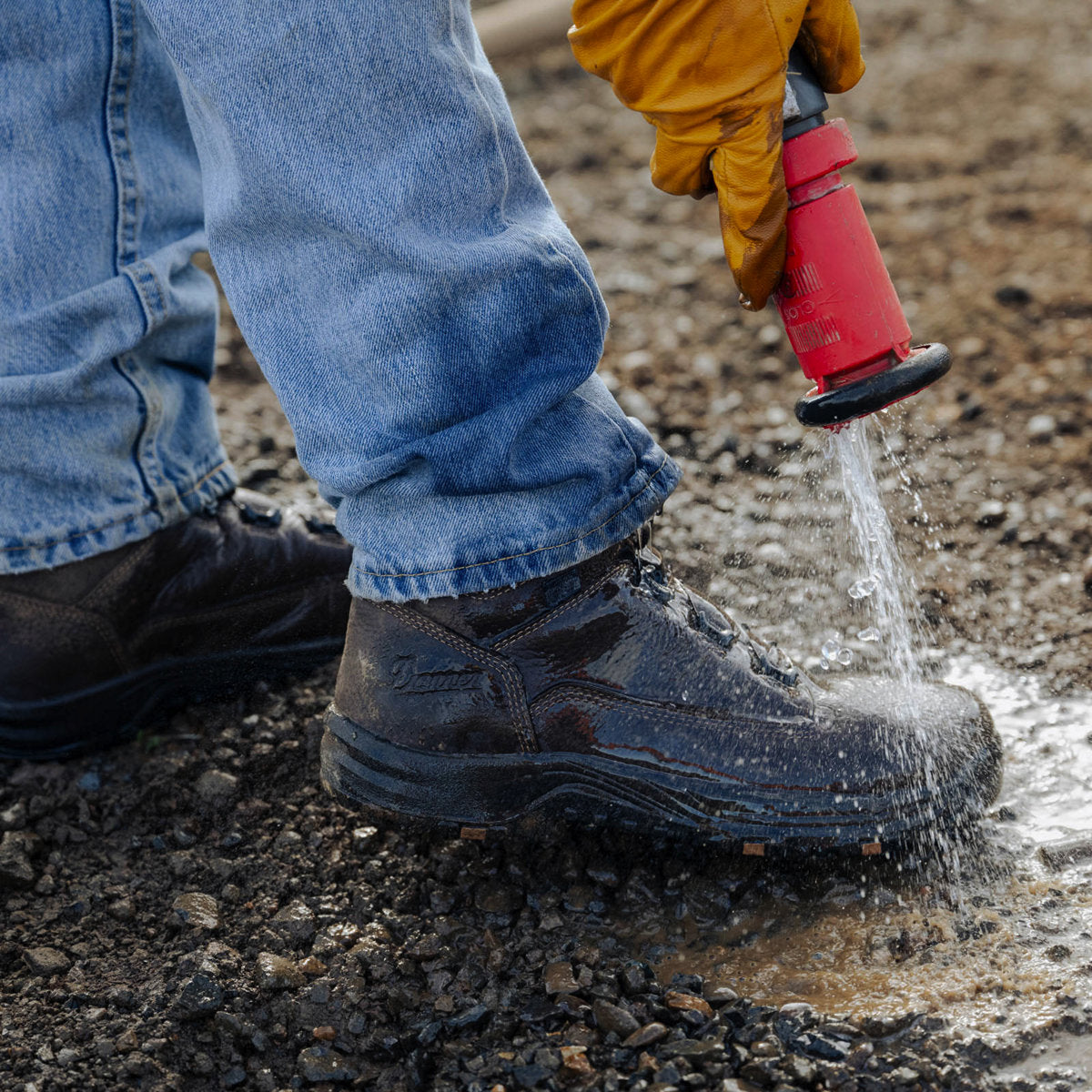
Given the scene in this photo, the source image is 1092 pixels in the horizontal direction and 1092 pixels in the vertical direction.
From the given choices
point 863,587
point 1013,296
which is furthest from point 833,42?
point 1013,296

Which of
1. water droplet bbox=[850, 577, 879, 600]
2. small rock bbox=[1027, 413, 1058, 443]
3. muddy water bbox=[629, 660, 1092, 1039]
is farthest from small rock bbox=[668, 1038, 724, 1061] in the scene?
small rock bbox=[1027, 413, 1058, 443]

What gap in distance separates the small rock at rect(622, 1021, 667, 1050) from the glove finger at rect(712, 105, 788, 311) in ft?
2.96

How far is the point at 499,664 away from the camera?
158 cm

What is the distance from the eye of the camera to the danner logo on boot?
158 centimetres

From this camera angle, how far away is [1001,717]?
190 centimetres

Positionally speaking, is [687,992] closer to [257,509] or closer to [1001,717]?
[1001,717]

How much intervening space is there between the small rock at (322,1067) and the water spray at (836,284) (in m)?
0.96

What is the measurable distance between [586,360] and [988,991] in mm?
930

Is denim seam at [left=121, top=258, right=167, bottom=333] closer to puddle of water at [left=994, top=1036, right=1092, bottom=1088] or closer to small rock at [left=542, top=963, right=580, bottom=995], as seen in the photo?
small rock at [left=542, top=963, right=580, bottom=995]

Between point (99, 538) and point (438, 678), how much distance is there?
0.62 meters

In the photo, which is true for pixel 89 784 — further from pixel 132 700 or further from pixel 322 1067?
pixel 322 1067

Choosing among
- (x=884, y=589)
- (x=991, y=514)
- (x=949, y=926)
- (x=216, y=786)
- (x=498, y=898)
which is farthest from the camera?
(x=991, y=514)

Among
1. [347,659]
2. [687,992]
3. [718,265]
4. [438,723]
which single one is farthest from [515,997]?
[718,265]

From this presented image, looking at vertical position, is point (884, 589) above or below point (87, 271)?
below
